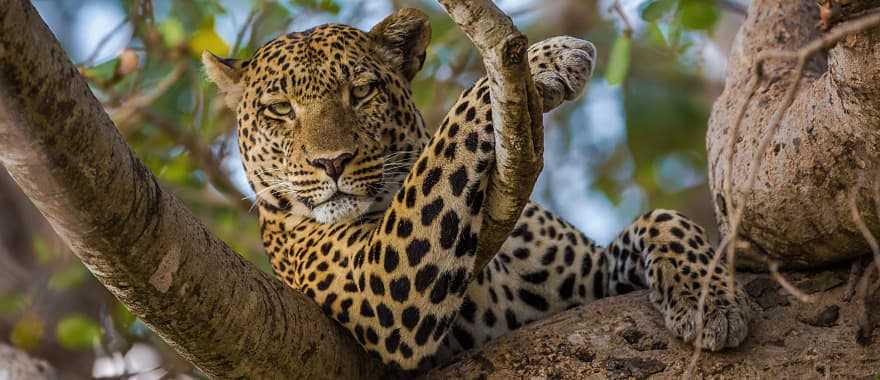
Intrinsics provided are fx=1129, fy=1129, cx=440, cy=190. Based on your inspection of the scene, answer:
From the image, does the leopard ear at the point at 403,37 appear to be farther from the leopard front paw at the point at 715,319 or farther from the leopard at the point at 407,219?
the leopard front paw at the point at 715,319

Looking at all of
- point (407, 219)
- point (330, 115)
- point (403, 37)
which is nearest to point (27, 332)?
point (330, 115)

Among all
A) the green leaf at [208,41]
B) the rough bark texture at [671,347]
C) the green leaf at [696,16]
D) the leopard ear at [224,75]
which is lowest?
the rough bark texture at [671,347]

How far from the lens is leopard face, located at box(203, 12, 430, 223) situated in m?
5.86

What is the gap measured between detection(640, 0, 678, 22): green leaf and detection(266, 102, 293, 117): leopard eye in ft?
6.68

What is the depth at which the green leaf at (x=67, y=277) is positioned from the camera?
7945 millimetres

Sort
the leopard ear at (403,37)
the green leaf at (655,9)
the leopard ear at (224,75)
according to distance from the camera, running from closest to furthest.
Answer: the green leaf at (655,9) → the leopard ear at (403,37) → the leopard ear at (224,75)

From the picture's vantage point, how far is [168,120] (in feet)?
28.2

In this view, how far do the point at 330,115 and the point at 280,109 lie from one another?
1.23 ft

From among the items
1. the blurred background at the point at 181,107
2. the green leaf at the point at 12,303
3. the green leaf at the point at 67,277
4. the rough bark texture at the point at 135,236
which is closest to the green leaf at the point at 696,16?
the blurred background at the point at 181,107

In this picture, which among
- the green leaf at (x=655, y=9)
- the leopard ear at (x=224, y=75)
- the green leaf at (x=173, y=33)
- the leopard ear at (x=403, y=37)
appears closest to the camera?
the green leaf at (x=655, y=9)

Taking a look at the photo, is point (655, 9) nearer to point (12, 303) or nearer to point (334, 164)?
point (334, 164)

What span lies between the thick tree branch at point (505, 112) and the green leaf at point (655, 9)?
7.15ft

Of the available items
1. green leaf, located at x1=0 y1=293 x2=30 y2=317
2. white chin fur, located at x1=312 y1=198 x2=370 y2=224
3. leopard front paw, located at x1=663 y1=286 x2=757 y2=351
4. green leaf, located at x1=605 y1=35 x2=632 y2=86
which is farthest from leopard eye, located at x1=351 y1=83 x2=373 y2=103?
green leaf, located at x1=0 y1=293 x2=30 y2=317

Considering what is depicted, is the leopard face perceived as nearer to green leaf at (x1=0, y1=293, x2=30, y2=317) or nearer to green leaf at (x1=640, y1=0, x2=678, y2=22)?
green leaf at (x1=640, y1=0, x2=678, y2=22)
